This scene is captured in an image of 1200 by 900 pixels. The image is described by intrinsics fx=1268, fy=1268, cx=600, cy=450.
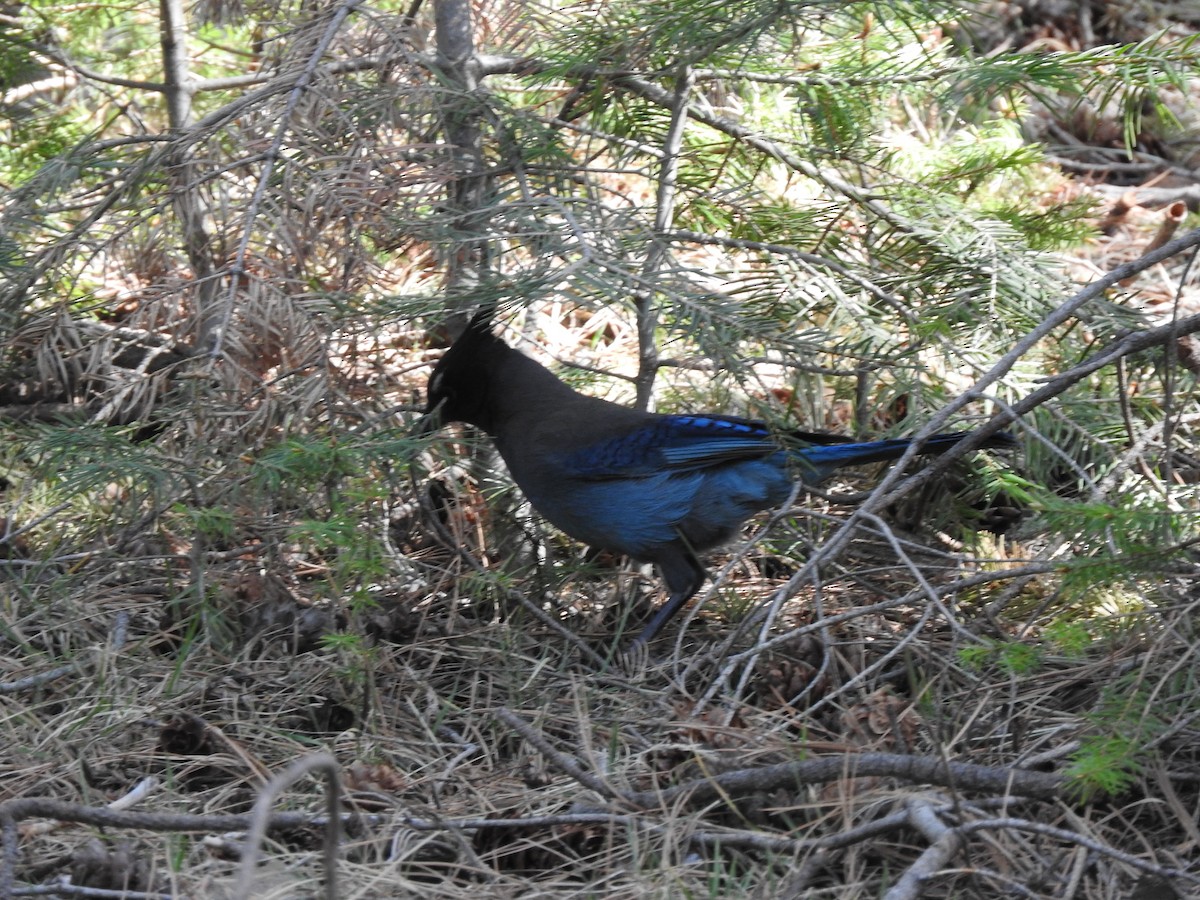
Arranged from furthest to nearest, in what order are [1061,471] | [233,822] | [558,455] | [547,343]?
[547,343]
[1061,471]
[558,455]
[233,822]

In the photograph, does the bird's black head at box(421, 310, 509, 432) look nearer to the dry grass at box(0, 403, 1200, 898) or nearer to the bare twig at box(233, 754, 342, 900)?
the dry grass at box(0, 403, 1200, 898)

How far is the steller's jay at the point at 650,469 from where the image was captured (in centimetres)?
304

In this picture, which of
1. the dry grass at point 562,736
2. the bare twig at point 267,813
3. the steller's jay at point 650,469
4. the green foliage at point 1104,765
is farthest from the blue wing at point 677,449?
the bare twig at point 267,813

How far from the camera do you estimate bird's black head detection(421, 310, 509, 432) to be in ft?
10.4

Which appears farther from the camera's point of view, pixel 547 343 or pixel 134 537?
pixel 547 343

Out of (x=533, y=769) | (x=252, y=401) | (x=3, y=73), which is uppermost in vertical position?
(x=3, y=73)

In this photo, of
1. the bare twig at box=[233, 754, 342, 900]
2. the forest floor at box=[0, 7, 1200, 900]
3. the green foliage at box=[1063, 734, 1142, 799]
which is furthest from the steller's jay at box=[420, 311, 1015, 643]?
the bare twig at box=[233, 754, 342, 900]

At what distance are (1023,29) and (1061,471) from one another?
3130 millimetres

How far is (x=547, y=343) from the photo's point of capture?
13.3 feet

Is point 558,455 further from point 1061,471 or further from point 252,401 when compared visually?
point 1061,471

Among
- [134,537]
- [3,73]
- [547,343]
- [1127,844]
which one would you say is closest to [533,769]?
[1127,844]

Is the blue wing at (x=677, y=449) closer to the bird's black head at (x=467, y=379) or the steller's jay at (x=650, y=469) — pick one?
the steller's jay at (x=650, y=469)

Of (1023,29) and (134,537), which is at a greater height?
(1023,29)

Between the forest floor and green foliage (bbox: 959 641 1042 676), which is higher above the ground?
green foliage (bbox: 959 641 1042 676)
